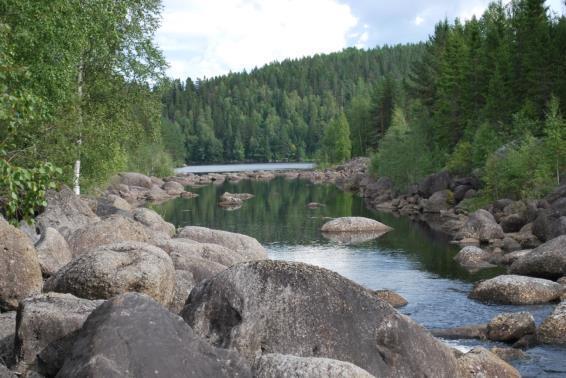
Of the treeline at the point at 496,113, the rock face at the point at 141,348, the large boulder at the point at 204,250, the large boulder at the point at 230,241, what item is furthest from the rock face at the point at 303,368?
the treeline at the point at 496,113

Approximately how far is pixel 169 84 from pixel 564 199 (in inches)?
912

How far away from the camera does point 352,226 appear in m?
46.8

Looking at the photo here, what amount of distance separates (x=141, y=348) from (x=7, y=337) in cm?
422

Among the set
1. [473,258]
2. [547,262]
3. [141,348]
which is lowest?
[473,258]

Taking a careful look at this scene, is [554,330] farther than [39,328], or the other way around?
[554,330]

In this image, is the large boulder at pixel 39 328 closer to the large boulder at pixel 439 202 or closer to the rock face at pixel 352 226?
the rock face at pixel 352 226

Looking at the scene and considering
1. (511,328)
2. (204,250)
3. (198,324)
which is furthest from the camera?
(204,250)

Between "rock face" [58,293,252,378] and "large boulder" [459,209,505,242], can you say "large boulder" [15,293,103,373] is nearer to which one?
"rock face" [58,293,252,378]

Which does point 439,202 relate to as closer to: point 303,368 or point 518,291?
point 518,291

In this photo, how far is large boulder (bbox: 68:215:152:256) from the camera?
67.8ft

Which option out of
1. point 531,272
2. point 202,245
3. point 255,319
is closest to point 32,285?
point 255,319

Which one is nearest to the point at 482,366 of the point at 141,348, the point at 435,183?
the point at 141,348

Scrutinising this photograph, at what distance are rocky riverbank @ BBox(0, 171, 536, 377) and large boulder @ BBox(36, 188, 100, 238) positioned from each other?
813 cm

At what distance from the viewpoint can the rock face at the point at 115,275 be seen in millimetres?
13914
